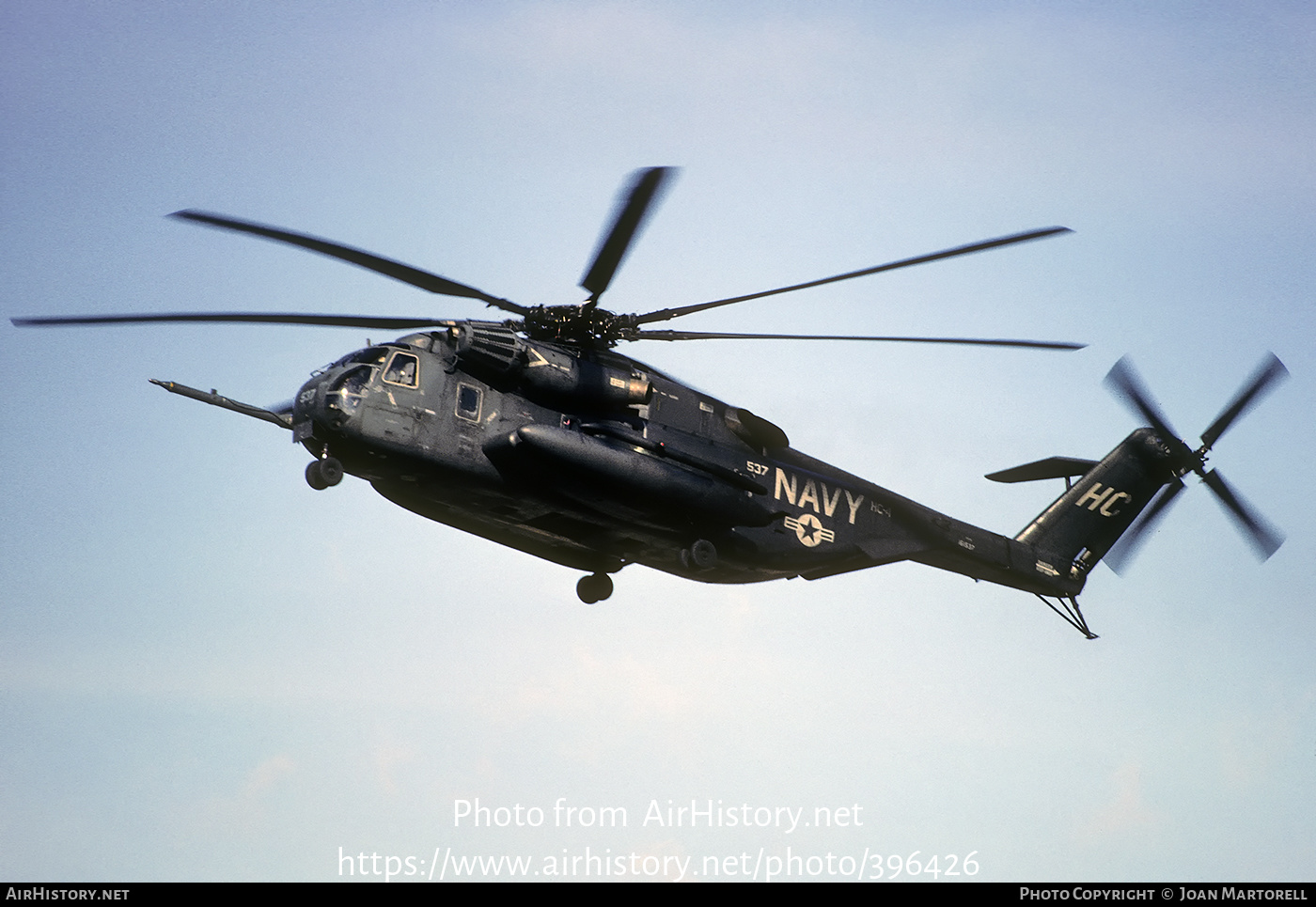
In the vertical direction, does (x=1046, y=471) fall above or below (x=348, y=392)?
above

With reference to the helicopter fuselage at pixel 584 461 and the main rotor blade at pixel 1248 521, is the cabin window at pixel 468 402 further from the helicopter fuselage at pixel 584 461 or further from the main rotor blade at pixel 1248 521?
the main rotor blade at pixel 1248 521

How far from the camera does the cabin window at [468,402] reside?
22234 millimetres

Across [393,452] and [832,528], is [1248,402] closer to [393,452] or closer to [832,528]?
[832,528]

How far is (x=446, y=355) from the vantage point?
22578 mm

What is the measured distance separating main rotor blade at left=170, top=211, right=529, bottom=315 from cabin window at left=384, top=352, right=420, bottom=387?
144 cm

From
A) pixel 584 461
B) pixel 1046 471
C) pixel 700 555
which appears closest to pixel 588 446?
pixel 584 461

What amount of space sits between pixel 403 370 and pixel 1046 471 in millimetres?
15115

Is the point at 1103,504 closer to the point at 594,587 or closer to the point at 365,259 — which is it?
the point at 594,587

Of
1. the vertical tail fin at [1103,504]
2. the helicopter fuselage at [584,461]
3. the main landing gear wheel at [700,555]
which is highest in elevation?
the vertical tail fin at [1103,504]

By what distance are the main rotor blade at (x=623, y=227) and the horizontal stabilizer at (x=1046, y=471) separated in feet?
40.0

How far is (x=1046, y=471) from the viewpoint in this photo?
30141 millimetres

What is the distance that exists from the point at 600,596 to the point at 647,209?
8641 mm

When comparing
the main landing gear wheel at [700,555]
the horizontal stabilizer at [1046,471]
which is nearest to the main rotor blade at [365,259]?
the main landing gear wheel at [700,555]
